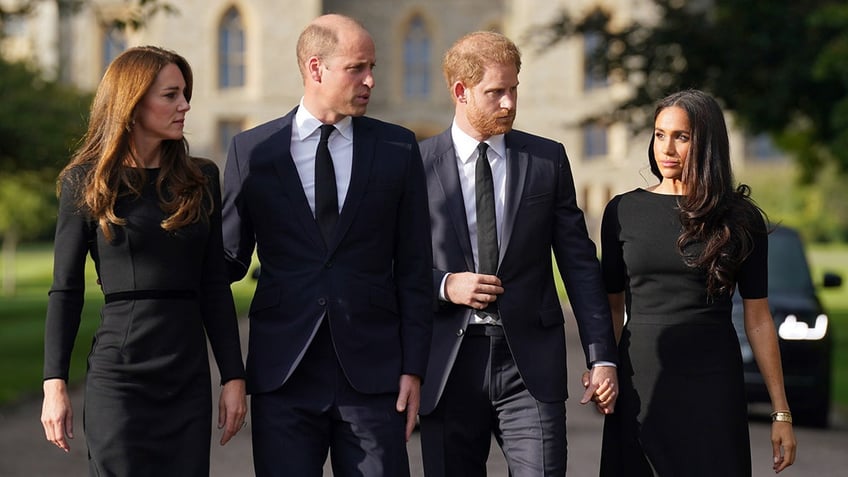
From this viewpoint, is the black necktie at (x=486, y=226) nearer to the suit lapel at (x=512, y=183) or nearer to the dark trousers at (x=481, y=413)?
the suit lapel at (x=512, y=183)

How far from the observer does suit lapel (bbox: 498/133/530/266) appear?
595 centimetres

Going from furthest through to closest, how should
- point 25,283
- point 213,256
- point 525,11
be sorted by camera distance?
point 525,11 < point 25,283 < point 213,256

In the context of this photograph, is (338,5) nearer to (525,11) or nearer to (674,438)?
(525,11)

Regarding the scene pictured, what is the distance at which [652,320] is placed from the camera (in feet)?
19.0

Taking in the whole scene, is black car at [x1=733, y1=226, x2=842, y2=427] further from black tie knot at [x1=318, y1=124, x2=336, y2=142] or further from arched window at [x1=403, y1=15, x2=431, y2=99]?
arched window at [x1=403, y1=15, x2=431, y2=99]

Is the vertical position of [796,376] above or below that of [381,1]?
below

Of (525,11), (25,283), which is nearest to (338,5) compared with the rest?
(525,11)

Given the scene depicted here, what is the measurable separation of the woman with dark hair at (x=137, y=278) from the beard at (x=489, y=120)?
1.17 m

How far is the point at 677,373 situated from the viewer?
→ 5762 millimetres

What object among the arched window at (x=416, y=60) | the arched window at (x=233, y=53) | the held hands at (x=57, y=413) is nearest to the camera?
the held hands at (x=57, y=413)

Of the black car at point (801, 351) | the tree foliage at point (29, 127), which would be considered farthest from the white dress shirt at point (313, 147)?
the tree foliage at point (29, 127)

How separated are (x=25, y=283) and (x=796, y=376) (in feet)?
140

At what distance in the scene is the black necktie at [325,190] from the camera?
17.9 feet

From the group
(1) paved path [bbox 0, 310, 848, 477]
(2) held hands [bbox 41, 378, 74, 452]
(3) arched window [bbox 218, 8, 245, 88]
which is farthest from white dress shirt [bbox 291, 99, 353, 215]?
(3) arched window [bbox 218, 8, 245, 88]
